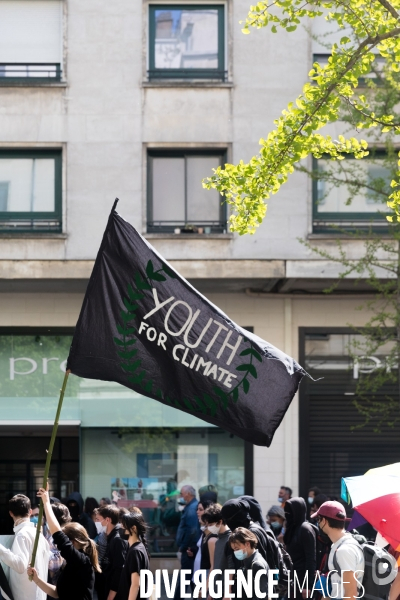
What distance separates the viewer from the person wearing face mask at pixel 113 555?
10.3 meters

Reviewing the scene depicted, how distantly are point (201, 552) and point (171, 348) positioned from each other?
4482mm

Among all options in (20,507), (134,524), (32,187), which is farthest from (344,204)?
(20,507)

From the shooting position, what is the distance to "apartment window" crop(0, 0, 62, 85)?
1928cm

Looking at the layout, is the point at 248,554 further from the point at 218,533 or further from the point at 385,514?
the point at 218,533

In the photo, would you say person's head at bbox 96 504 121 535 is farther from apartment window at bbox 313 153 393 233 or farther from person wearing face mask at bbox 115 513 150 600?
apartment window at bbox 313 153 393 233

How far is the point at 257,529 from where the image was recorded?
29.7 feet

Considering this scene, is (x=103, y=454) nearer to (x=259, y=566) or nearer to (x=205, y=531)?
(x=205, y=531)

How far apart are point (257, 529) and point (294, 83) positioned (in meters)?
11.7

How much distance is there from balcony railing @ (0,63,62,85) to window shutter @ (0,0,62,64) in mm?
72

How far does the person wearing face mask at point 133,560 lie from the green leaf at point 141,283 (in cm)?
277

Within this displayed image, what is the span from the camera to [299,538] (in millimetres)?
11562

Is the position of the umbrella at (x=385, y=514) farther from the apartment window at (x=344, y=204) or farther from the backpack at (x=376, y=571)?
the apartment window at (x=344, y=204)

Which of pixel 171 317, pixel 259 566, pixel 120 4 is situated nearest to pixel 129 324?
pixel 171 317

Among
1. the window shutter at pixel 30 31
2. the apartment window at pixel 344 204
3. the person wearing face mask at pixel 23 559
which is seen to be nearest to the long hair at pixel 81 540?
the person wearing face mask at pixel 23 559
